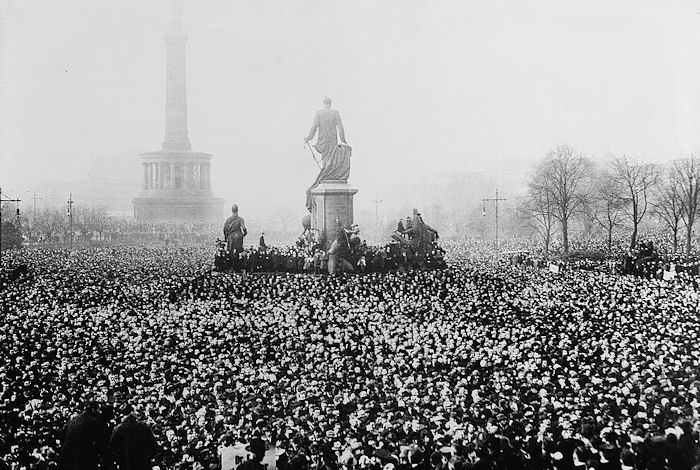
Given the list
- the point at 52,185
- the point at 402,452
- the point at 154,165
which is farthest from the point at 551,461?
the point at 154,165

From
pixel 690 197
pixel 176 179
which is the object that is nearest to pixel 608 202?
pixel 690 197

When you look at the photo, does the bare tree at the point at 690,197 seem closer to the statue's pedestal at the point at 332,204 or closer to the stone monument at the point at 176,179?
the statue's pedestal at the point at 332,204

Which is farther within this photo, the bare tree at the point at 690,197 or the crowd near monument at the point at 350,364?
the bare tree at the point at 690,197

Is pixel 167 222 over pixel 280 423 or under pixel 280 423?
over

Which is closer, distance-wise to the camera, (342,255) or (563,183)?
(342,255)

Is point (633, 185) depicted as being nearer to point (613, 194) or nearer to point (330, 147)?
point (613, 194)

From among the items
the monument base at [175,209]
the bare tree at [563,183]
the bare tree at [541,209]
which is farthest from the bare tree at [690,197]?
the monument base at [175,209]

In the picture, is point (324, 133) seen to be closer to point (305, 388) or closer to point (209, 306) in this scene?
point (209, 306)
